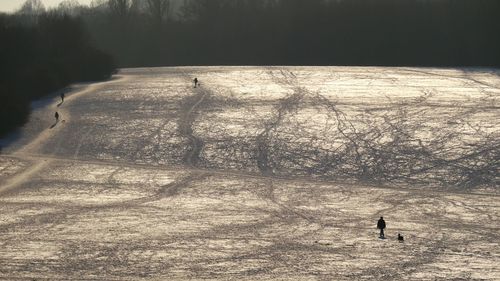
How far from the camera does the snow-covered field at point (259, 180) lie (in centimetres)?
2938

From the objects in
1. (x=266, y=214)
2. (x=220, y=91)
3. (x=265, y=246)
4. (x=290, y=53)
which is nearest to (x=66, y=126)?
(x=220, y=91)

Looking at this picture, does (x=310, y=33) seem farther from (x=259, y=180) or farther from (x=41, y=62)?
(x=259, y=180)

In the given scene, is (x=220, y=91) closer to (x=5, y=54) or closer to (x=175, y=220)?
(x=5, y=54)

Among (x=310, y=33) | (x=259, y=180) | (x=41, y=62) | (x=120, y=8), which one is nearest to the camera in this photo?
(x=259, y=180)

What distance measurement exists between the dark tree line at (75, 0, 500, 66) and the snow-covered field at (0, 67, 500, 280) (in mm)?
23001

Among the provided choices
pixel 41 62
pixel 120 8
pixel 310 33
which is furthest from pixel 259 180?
pixel 120 8

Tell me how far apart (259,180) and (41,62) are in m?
41.1

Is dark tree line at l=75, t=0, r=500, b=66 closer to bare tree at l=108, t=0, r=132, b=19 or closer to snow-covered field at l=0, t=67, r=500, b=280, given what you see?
bare tree at l=108, t=0, r=132, b=19

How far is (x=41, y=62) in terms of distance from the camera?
81875 millimetres

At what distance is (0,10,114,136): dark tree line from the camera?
60344mm

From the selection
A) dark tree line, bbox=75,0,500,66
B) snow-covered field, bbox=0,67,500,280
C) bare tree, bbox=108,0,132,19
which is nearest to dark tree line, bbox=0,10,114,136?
snow-covered field, bbox=0,67,500,280

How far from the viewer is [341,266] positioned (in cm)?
2869

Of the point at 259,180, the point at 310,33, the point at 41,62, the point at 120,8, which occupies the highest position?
the point at 120,8

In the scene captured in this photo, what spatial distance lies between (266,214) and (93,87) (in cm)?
4163
